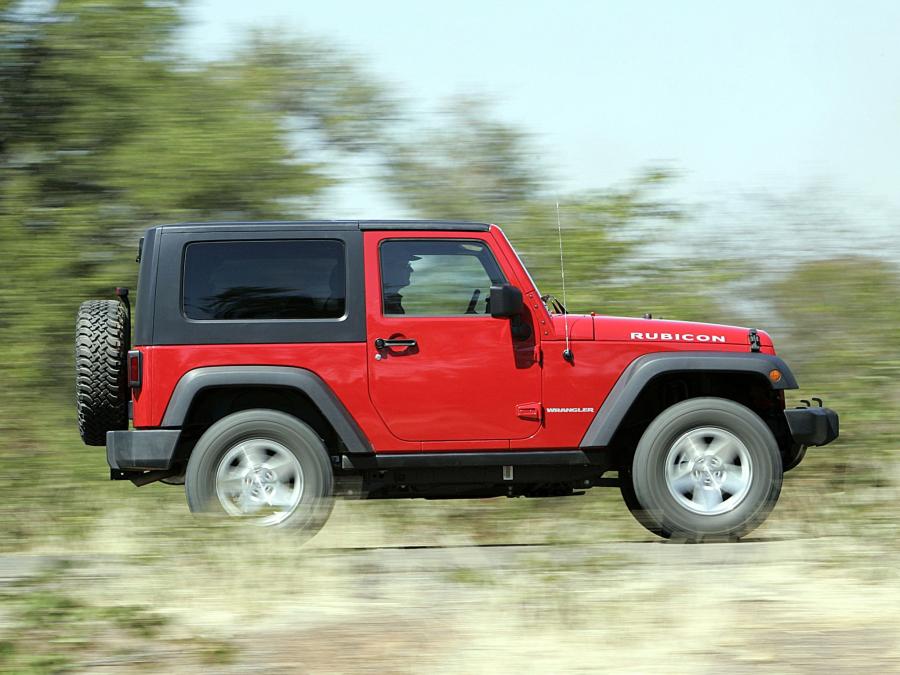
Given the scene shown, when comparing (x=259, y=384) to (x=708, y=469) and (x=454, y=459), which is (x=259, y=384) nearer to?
(x=454, y=459)

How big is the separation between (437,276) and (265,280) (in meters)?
0.98

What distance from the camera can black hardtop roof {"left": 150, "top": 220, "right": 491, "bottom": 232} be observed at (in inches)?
261

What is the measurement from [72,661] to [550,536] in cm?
303

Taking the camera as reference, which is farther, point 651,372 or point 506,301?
point 651,372

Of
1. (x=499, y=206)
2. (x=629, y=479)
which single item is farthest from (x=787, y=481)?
(x=499, y=206)

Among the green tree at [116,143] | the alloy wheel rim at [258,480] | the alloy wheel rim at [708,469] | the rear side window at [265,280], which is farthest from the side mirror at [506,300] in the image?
the green tree at [116,143]

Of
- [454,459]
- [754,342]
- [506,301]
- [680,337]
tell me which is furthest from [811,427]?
[454,459]

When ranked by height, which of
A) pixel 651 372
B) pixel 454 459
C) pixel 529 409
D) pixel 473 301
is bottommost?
pixel 454 459

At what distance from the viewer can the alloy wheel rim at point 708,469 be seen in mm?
6703

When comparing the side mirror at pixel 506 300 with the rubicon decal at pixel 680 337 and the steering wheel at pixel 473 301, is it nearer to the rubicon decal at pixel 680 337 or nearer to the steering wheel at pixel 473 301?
the steering wheel at pixel 473 301

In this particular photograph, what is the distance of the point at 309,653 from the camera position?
4.11m

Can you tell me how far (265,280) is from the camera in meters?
6.61

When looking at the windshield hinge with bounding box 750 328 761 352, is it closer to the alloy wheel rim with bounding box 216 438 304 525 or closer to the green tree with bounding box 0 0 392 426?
the alloy wheel rim with bounding box 216 438 304 525

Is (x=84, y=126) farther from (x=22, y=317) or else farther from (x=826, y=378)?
(x=826, y=378)
